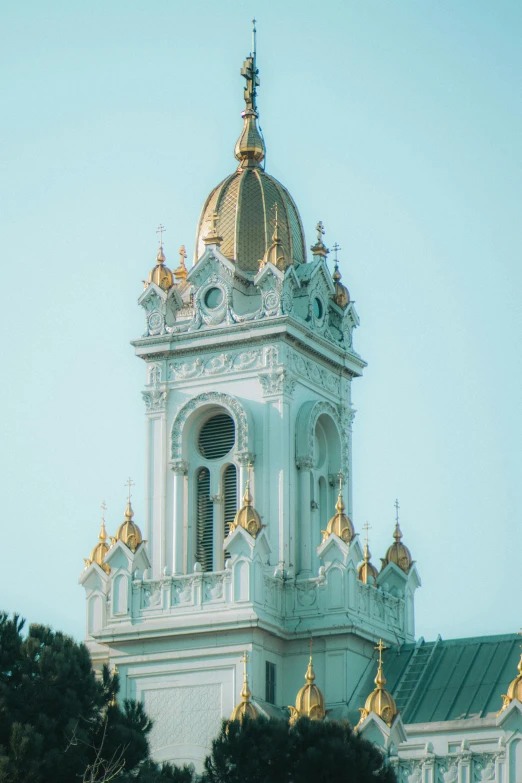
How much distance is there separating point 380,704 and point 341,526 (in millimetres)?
6743

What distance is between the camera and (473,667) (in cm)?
7262

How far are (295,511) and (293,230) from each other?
9.97 m

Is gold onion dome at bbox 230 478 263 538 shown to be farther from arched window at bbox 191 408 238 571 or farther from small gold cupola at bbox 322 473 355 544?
small gold cupola at bbox 322 473 355 544

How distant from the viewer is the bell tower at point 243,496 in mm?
72062

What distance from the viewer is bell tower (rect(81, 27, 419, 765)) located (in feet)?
236

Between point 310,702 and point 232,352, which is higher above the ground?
point 232,352

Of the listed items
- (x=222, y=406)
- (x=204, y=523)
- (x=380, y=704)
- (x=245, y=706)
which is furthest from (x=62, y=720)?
(x=222, y=406)

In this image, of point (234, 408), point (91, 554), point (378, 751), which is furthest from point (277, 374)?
point (378, 751)

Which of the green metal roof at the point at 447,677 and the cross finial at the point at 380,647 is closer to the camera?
the cross finial at the point at 380,647

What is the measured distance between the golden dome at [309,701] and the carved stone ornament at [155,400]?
1112cm

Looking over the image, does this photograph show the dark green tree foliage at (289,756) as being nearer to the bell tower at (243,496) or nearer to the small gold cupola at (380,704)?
the small gold cupola at (380,704)

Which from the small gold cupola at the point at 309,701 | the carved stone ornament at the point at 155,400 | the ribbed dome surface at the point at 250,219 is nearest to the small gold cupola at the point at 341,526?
the small gold cupola at the point at 309,701

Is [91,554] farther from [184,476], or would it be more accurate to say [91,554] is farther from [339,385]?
[339,385]

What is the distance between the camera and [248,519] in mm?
72250
